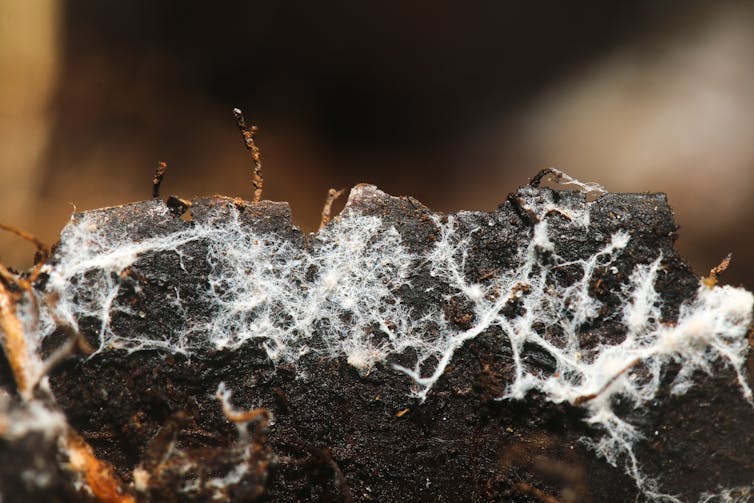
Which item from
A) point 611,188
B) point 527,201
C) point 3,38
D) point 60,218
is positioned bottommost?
point 60,218

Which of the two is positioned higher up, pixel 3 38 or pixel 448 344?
pixel 3 38

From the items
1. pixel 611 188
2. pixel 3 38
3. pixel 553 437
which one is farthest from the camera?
pixel 611 188

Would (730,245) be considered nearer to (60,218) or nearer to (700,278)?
(700,278)

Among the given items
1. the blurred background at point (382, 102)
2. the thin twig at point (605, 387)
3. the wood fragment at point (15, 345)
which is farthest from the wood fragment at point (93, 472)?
the thin twig at point (605, 387)

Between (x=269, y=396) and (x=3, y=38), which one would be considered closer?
(x=269, y=396)

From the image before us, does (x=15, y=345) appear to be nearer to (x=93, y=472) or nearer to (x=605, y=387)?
(x=93, y=472)

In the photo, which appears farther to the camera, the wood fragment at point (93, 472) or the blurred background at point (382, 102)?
the blurred background at point (382, 102)

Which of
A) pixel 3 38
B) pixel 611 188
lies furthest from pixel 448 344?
pixel 3 38

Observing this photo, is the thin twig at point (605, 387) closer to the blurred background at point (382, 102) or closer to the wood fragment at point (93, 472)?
the blurred background at point (382, 102)
